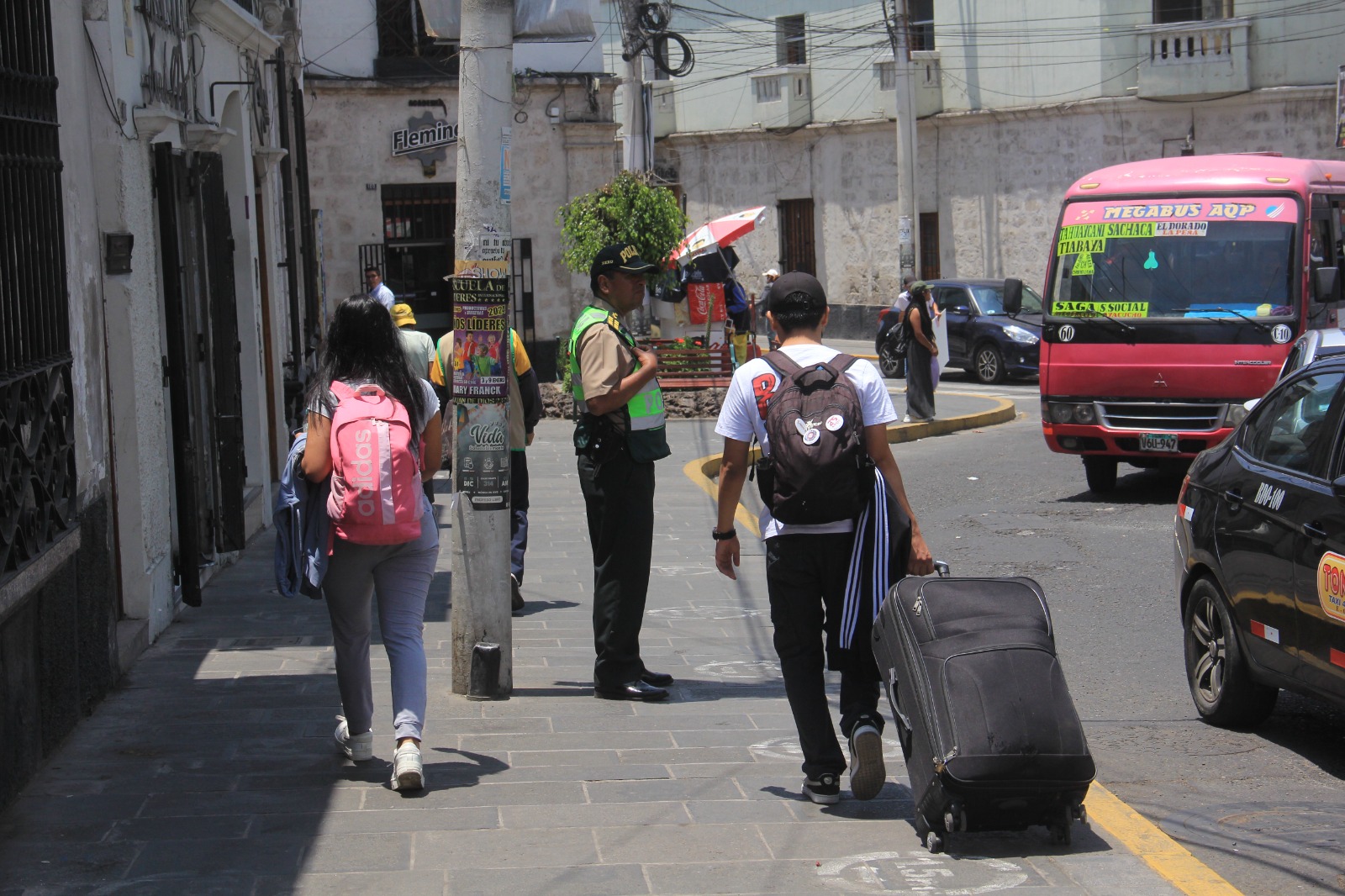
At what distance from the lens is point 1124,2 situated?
29812 millimetres

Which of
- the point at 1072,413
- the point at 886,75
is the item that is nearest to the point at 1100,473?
the point at 1072,413

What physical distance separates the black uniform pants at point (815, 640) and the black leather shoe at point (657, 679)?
66.9 inches

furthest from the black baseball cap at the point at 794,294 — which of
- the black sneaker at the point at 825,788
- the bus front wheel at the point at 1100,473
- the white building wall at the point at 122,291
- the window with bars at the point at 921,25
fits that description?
the window with bars at the point at 921,25

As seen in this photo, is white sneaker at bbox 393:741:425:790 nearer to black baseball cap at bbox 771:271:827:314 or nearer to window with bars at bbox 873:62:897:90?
black baseball cap at bbox 771:271:827:314

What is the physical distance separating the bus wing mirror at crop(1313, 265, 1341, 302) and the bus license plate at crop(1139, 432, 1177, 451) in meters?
1.55

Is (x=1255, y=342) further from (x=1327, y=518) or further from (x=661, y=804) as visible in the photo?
(x=661, y=804)

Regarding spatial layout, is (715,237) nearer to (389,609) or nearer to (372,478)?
(389,609)

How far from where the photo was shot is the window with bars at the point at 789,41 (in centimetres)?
3712

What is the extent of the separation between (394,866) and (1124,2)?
28662 millimetres

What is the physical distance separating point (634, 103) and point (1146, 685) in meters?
17.3

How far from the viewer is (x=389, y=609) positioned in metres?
5.48

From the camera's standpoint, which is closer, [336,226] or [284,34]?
[284,34]

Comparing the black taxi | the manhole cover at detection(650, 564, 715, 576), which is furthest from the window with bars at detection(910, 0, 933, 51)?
the black taxi

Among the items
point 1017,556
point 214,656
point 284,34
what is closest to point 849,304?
point 284,34
